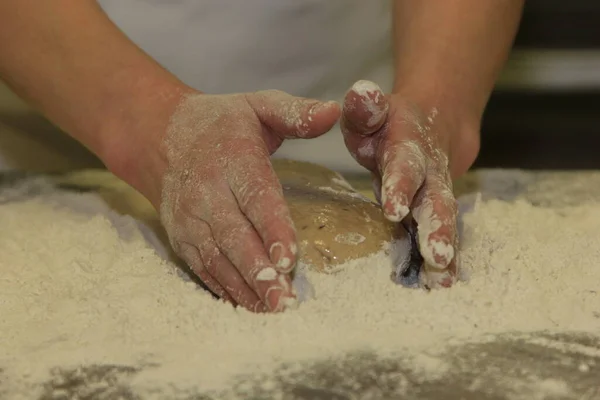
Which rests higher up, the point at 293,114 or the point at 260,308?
the point at 293,114

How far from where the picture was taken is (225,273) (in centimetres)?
73

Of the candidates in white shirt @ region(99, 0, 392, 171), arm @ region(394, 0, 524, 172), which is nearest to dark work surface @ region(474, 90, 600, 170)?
white shirt @ region(99, 0, 392, 171)

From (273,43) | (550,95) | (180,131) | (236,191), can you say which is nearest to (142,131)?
(180,131)

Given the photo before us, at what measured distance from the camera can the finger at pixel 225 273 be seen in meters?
0.71

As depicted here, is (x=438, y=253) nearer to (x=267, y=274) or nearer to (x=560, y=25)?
(x=267, y=274)

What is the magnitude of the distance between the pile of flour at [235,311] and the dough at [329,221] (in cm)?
2

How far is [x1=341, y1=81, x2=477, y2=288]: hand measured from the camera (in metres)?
0.71

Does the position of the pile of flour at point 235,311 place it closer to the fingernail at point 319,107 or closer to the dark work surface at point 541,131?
the fingernail at point 319,107

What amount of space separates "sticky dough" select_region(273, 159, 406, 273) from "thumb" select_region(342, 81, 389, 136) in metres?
0.10

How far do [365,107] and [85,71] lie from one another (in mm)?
371

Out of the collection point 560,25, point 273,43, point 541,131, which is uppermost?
point 273,43

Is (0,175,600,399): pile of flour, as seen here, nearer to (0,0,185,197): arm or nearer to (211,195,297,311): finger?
(211,195,297,311): finger

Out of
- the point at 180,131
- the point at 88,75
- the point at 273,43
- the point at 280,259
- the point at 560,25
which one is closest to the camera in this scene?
the point at 280,259

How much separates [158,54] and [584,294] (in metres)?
0.72
